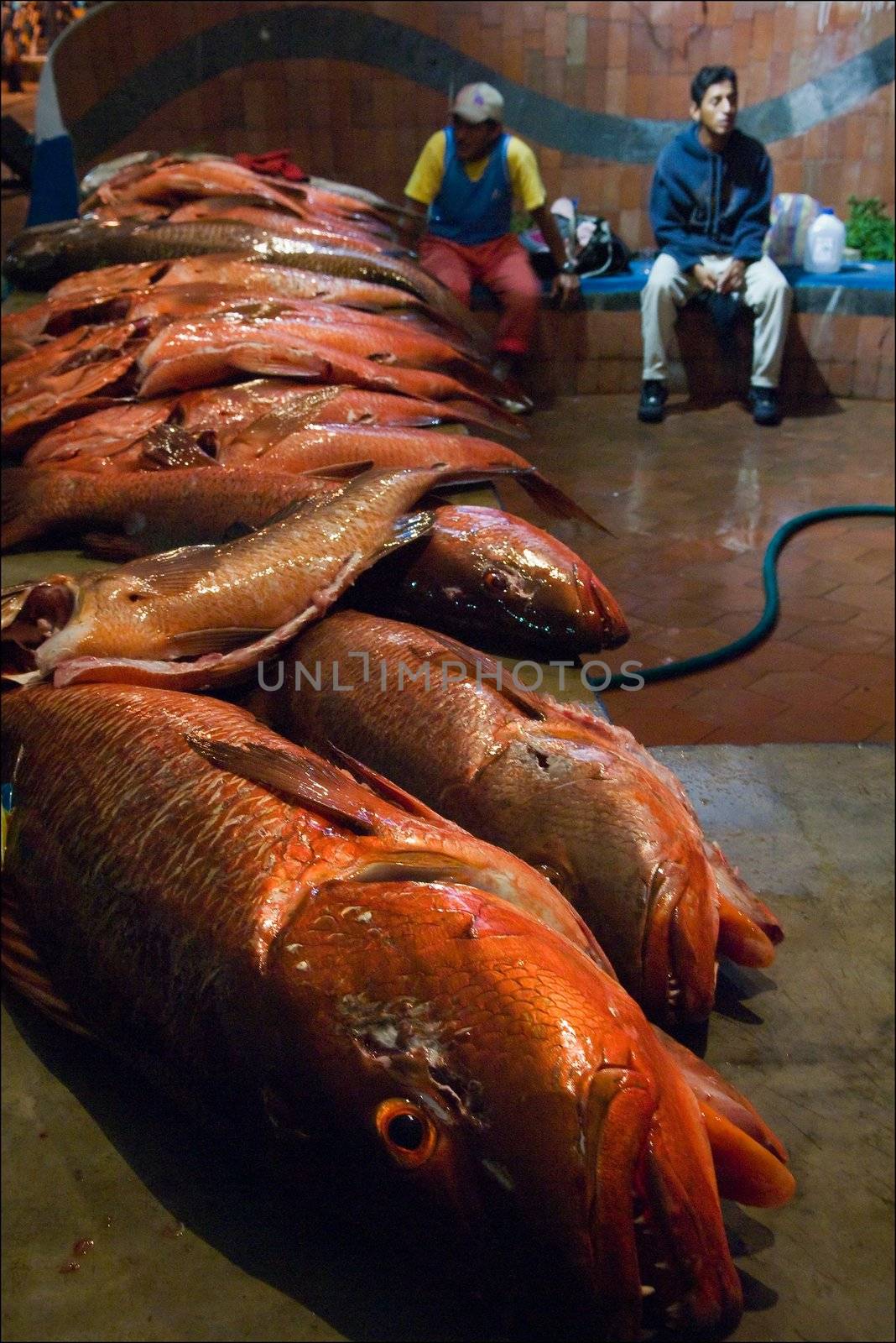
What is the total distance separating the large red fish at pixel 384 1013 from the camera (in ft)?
3.79

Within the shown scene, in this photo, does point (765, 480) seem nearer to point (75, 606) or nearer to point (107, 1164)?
point (75, 606)

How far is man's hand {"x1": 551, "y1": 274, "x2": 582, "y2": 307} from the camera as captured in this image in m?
5.94

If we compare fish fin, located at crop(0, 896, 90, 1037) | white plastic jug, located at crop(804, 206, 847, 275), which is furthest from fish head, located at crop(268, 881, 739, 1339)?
white plastic jug, located at crop(804, 206, 847, 275)

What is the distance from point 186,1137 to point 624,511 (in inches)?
69.7

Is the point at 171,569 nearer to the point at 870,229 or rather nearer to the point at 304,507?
the point at 304,507

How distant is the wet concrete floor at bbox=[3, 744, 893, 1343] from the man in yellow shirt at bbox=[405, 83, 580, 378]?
5819 millimetres

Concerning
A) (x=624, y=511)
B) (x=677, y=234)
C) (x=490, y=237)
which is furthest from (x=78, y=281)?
(x=677, y=234)

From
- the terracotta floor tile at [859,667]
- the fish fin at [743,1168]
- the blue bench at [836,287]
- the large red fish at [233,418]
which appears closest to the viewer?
the fish fin at [743,1168]

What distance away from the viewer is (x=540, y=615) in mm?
2379

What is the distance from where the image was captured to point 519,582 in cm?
242

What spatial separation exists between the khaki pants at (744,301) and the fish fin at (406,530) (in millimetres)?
870

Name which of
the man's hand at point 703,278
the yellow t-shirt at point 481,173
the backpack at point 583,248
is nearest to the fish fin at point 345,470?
the man's hand at point 703,278

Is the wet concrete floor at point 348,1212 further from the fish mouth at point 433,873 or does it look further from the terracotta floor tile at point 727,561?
the terracotta floor tile at point 727,561

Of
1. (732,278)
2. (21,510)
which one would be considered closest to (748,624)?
(21,510)
